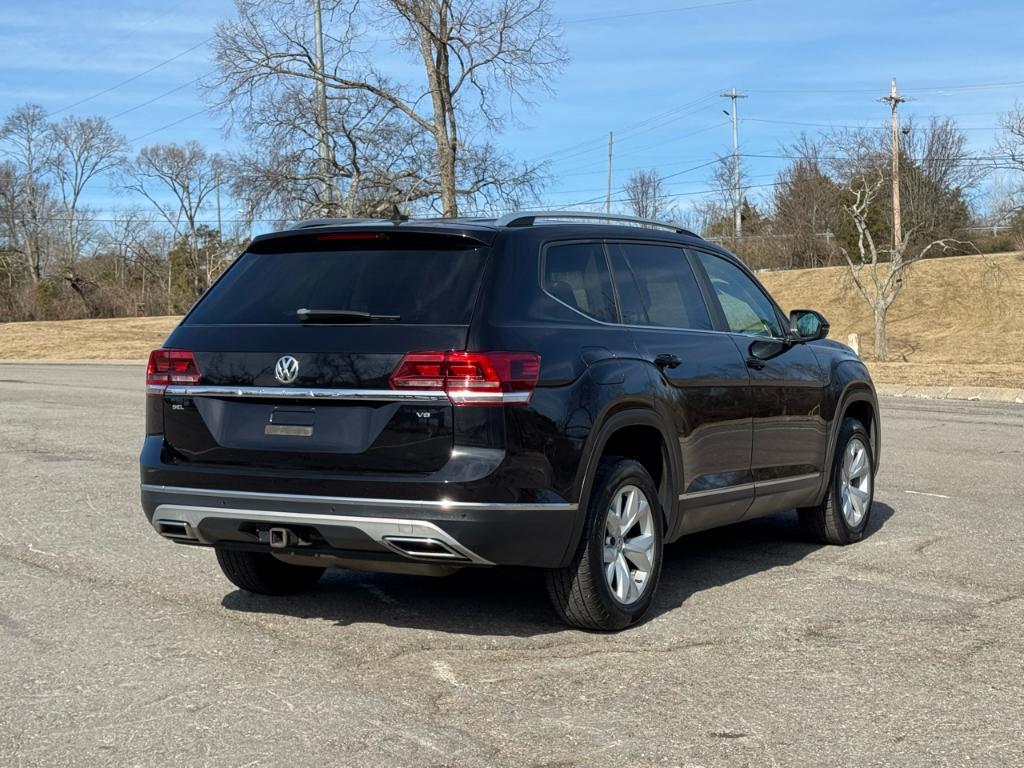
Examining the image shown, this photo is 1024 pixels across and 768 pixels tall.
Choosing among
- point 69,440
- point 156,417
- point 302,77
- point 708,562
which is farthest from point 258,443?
point 302,77

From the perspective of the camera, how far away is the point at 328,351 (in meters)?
5.37

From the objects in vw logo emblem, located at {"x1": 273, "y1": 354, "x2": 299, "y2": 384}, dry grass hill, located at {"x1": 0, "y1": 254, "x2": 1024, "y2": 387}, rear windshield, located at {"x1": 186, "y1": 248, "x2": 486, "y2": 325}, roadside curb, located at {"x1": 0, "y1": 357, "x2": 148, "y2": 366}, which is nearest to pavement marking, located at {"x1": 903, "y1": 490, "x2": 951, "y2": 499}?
rear windshield, located at {"x1": 186, "y1": 248, "x2": 486, "y2": 325}

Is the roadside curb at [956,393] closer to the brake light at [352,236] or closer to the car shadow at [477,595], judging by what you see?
the car shadow at [477,595]

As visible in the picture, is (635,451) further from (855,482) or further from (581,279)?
(855,482)

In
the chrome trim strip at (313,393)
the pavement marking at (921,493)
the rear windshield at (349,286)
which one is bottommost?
the pavement marking at (921,493)

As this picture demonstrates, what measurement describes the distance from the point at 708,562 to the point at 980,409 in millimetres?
12797

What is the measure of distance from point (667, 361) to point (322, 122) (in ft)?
95.6

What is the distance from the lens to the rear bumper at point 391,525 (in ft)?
16.9

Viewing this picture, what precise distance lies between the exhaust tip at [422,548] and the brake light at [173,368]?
1213 mm

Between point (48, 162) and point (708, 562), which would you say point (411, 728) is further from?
point (48, 162)

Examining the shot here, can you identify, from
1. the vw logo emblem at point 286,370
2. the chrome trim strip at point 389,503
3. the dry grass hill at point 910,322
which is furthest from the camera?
the dry grass hill at point 910,322

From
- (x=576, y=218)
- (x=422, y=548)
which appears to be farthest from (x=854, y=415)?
(x=422, y=548)

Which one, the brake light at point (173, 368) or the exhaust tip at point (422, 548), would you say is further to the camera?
the brake light at point (173, 368)

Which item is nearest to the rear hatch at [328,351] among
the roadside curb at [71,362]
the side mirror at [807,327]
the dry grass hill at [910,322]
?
the side mirror at [807,327]
